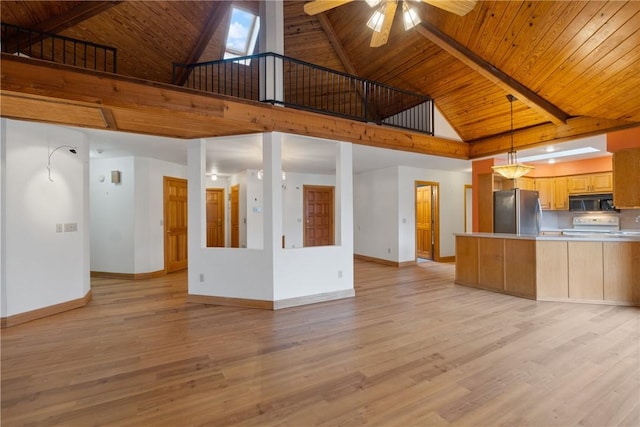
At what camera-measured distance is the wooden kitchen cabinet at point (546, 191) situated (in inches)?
280

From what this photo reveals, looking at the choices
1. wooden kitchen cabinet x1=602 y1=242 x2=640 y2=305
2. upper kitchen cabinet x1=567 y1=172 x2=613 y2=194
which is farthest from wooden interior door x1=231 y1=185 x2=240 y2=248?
upper kitchen cabinet x1=567 y1=172 x2=613 y2=194

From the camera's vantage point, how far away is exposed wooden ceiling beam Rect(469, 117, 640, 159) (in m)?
4.25

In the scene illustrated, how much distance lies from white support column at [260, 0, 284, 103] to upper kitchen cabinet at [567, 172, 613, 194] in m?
6.89

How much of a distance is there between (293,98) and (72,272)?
16.5ft

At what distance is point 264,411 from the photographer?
1.83 m

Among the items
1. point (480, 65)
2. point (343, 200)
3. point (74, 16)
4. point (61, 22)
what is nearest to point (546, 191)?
point (480, 65)

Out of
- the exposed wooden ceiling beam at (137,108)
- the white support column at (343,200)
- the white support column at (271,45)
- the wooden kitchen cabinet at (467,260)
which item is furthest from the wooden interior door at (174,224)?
the wooden kitchen cabinet at (467,260)

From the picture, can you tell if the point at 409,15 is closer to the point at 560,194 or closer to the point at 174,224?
the point at 174,224

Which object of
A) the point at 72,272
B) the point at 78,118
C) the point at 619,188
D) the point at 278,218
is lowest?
the point at 72,272

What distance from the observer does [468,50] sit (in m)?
3.88

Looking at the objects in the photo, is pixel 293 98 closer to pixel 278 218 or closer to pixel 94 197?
pixel 278 218

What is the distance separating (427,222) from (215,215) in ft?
18.9

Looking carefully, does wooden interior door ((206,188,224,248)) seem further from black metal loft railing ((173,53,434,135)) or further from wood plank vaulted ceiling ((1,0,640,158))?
wood plank vaulted ceiling ((1,0,640,158))

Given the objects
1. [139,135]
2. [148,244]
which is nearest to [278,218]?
[139,135]
